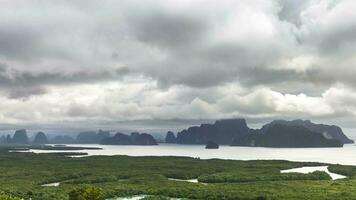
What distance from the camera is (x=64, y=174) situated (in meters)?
172

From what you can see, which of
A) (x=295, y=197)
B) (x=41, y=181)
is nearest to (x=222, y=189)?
(x=295, y=197)

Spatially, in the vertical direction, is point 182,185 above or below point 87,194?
below

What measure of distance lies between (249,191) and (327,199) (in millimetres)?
21001

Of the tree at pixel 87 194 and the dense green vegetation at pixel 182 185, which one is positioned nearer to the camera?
the tree at pixel 87 194

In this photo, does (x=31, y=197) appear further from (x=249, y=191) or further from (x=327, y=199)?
(x=327, y=199)

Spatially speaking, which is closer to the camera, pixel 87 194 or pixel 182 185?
pixel 87 194

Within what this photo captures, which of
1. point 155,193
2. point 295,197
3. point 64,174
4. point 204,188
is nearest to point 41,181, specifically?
point 64,174

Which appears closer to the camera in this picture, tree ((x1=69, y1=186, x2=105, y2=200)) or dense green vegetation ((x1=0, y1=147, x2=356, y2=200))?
tree ((x1=69, y1=186, x2=105, y2=200))

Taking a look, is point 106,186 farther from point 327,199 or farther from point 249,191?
point 327,199

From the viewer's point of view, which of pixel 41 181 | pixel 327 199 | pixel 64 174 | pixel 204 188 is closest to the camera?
pixel 327 199

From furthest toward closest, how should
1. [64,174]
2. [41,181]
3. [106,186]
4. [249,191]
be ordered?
1. [64,174]
2. [41,181]
3. [106,186]
4. [249,191]

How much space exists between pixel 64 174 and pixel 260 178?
74.6 metres

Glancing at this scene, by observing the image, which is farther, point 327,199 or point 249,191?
point 249,191

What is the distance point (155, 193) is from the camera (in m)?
124
